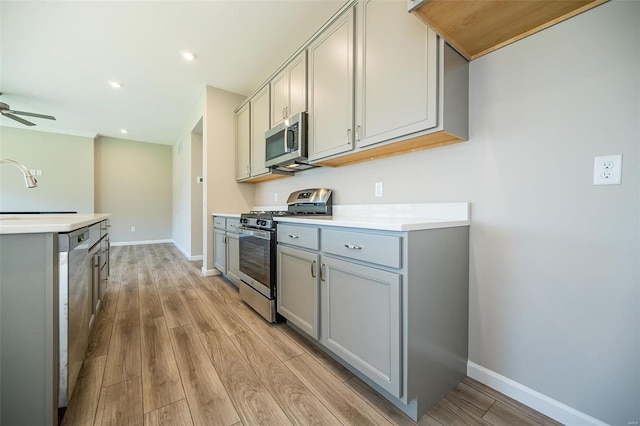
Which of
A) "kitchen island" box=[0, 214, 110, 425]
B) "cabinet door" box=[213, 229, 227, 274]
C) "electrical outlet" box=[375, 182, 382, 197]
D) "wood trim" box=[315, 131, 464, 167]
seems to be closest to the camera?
"kitchen island" box=[0, 214, 110, 425]

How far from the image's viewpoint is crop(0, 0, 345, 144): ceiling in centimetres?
211

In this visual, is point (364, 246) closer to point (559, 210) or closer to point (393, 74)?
point (559, 210)

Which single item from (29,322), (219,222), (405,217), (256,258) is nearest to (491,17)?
(405,217)

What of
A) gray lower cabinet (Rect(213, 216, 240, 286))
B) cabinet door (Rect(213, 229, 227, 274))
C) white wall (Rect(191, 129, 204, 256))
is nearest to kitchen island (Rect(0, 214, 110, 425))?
gray lower cabinet (Rect(213, 216, 240, 286))

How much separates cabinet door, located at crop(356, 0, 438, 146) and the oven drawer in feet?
5.39

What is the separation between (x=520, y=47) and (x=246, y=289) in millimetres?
2625

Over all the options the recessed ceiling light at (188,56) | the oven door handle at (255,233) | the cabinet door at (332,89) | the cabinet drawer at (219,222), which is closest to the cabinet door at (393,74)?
the cabinet door at (332,89)

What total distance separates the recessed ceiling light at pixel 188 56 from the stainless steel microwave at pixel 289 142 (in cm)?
115

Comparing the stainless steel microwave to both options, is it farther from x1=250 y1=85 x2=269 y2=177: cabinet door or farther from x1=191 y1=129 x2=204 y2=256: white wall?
x1=191 y1=129 x2=204 y2=256: white wall

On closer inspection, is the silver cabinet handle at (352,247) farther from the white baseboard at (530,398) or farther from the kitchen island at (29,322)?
the kitchen island at (29,322)

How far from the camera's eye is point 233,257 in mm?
2934

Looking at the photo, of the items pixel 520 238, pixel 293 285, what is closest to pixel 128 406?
pixel 293 285

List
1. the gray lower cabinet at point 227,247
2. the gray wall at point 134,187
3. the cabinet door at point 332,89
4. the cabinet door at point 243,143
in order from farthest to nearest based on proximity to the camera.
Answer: the gray wall at point 134,187, the cabinet door at point 243,143, the gray lower cabinet at point 227,247, the cabinet door at point 332,89

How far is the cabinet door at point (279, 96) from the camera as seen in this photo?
2547 mm
